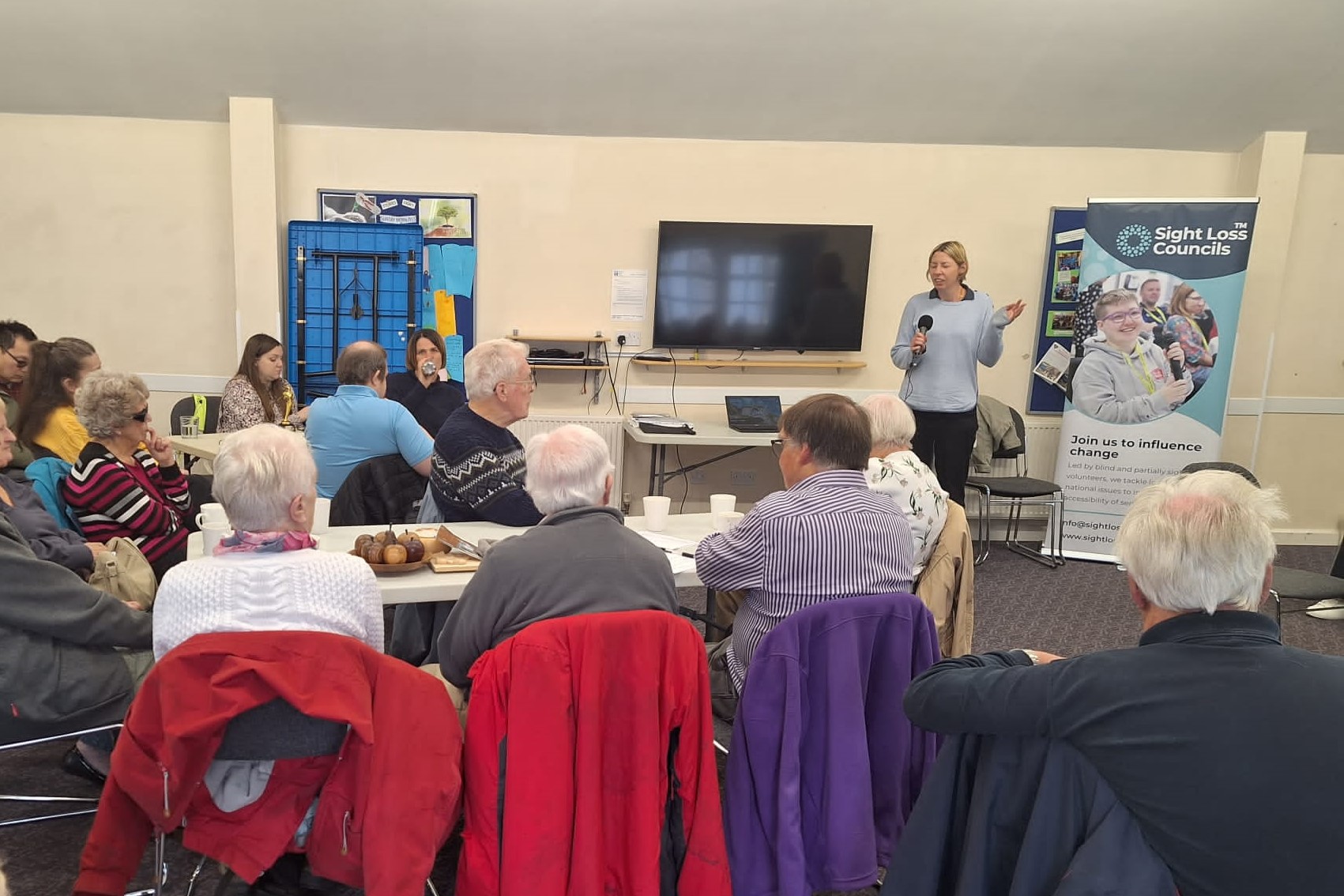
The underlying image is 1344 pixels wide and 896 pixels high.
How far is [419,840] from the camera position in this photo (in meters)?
1.42

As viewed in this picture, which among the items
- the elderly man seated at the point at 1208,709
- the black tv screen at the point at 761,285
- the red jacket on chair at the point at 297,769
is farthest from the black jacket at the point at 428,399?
the elderly man seated at the point at 1208,709

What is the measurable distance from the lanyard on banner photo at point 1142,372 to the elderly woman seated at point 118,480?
186 inches

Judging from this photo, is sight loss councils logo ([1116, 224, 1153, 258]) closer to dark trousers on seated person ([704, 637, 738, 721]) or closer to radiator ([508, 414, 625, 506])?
radiator ([508, 414, 625, 506])

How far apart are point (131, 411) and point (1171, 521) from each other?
2.56m

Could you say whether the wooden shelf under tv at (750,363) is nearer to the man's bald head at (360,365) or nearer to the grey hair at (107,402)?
the man's bald head at (360,365)

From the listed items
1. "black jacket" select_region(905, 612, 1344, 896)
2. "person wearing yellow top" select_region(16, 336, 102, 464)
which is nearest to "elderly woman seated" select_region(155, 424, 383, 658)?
"black jacket" select_region(905, 612, 1344, 896)

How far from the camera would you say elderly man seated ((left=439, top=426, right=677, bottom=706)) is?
5.30ft

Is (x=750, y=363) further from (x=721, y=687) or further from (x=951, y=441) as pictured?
(x=721, y=687)

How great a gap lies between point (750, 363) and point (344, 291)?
2515 millimetres

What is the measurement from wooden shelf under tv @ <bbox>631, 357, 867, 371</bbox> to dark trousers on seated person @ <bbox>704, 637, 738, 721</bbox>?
102 inches

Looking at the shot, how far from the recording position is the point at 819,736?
5.86 ft

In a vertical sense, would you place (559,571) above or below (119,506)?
above

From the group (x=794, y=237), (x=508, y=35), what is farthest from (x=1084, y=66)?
(x=508, y=35)

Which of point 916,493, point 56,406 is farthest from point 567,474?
point 56,406
